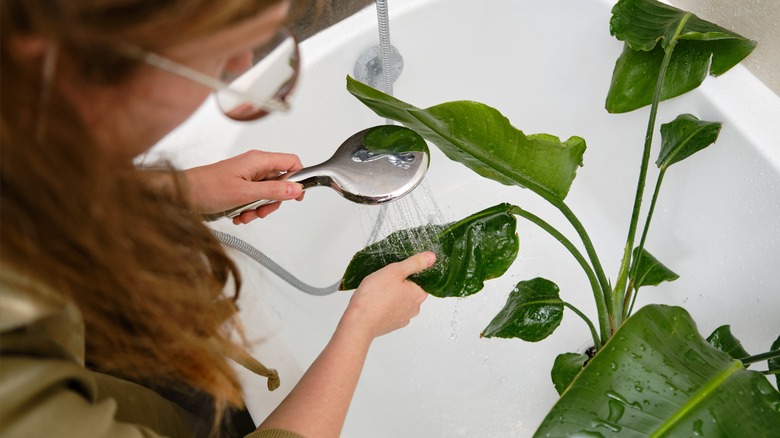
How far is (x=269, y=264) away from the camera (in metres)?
0.97

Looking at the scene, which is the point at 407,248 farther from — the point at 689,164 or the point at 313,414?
the point at 689,164

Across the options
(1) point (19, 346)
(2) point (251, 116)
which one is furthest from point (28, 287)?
(2) point (251, 116)

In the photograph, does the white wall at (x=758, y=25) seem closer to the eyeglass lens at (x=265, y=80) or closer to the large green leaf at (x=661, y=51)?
the large green leaf at (x=661, y=51)

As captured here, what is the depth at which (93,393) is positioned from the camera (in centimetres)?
47

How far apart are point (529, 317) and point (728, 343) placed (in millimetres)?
242

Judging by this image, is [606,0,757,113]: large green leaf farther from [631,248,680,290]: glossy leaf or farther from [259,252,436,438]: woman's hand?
[259,252,436,438]: woman's hand

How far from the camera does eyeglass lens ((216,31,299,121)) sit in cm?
43

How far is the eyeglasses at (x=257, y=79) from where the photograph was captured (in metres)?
0.36

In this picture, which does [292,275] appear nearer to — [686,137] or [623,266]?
[623,266]

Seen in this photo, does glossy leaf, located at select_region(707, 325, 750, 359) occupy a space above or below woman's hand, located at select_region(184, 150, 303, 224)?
below

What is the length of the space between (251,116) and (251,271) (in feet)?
1.65

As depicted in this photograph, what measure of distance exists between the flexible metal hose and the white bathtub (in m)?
0.02

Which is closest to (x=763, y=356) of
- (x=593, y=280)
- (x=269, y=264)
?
(x=593, y=280)

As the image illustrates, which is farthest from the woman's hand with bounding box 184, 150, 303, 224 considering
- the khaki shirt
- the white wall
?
the white wall
